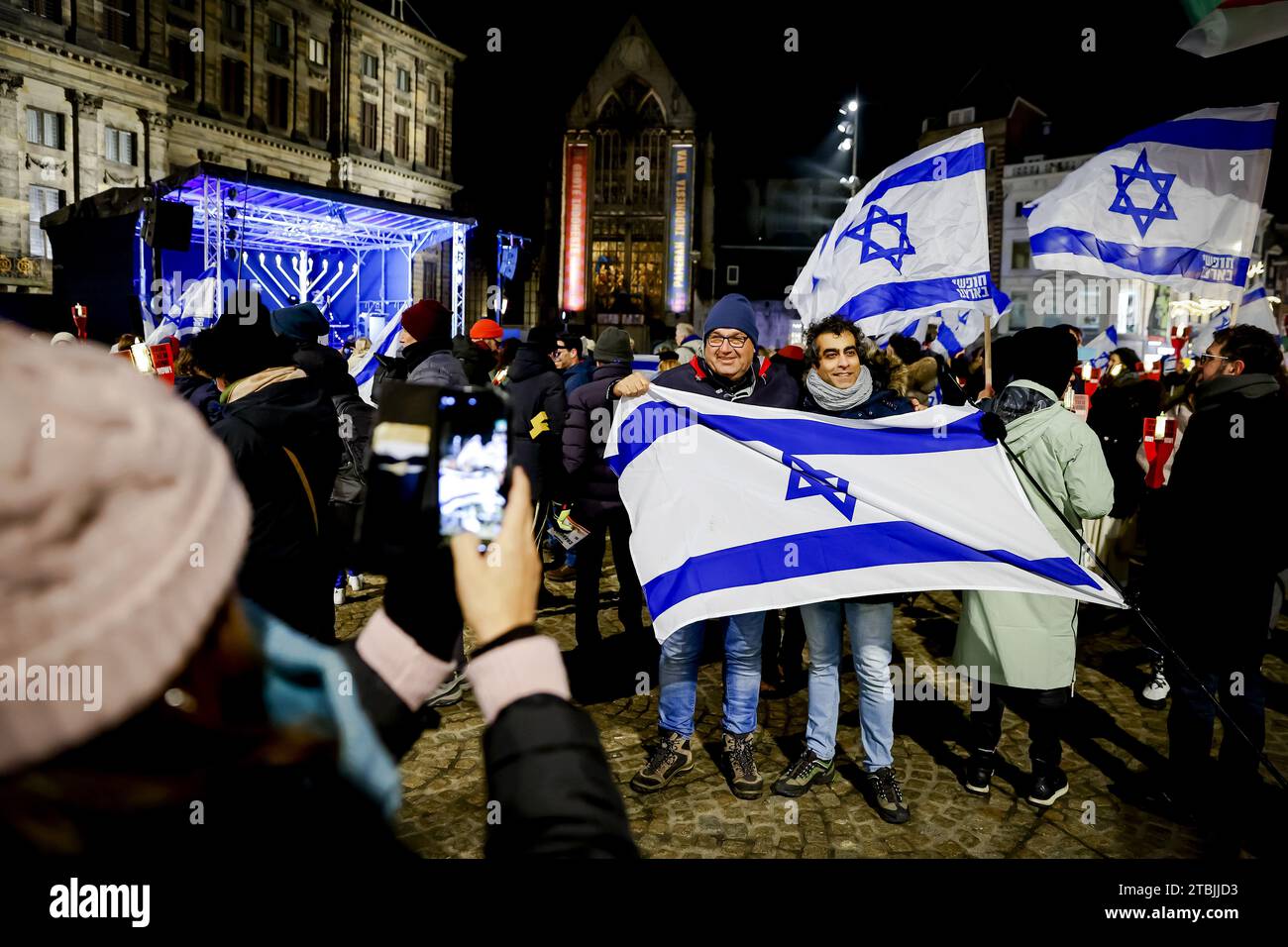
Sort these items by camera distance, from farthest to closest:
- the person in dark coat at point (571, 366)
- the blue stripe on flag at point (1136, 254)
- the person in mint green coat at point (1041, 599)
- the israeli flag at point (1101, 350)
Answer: the israeli flag at point (1101, 350) < the person in dark coat at point (571, 366) < the blue stripe on flag at point (1136, 254) < the person in mint green coat at point (1041, 599)

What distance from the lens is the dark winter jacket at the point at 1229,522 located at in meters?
3.59

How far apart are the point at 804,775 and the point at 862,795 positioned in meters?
0.31

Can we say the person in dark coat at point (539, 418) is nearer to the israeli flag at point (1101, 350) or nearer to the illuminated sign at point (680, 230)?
the israeli flag at point (1101, 350)

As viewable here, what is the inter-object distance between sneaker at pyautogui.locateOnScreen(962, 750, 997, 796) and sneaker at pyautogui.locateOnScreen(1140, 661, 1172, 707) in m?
1.87

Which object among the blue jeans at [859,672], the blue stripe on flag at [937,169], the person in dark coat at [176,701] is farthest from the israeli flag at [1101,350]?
the person in dark coat at [176,701]

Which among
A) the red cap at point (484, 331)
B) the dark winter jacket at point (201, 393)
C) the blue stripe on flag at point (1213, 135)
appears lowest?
the dark winter jacket at point (201, 393)

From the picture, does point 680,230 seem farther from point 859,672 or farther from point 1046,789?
point 1046,789

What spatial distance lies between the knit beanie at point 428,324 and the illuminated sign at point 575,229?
121 ft

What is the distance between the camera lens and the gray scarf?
421 cm

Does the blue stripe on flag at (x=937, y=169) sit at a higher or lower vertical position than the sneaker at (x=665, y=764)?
higher

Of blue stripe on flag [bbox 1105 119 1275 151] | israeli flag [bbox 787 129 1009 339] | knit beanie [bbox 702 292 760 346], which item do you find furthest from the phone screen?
blue stripe on flag [bbox 1105 119 1275 151]

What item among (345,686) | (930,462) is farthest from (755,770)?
(345,686)

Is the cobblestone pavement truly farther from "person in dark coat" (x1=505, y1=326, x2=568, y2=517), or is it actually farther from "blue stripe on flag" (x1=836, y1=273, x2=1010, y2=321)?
"blue stripe on flag" (x1=836, y1=273, x2=1010, y2=321)
